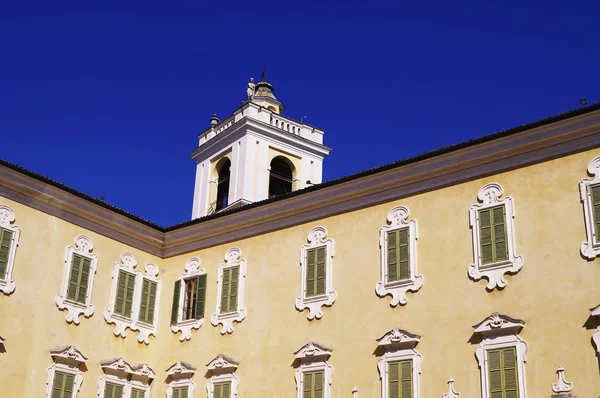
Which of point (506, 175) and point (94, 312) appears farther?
point (94, 312)

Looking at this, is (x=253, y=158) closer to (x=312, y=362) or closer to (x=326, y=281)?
(x=326, y=281)

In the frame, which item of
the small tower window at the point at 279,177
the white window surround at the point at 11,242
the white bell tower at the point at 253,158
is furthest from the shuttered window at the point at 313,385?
the small tower window at the point at 279,177

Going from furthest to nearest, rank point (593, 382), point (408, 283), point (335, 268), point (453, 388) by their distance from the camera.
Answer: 1. point (335, 268)
2. point (408, 283)
3. point (453, 388)
4. point (593, 382)

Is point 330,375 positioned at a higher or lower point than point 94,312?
lower

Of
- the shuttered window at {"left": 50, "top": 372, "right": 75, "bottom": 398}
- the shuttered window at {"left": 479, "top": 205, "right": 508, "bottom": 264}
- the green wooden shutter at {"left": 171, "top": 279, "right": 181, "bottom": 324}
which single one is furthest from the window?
the shuttered window at {"left": 479, "top": 205, "right": 508, "bottom": 264}

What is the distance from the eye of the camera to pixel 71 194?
87.0 ft

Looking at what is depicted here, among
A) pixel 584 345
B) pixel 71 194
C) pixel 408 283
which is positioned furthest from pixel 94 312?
pixel 584 345

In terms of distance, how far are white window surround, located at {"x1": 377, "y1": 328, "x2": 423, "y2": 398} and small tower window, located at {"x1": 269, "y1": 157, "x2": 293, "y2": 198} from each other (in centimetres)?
2062

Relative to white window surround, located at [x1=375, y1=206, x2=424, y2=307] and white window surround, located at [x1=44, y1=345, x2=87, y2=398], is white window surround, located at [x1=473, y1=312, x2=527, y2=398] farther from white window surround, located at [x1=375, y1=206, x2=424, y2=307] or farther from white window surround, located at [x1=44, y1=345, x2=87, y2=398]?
white window surround, located at [x1=44, y1=345, x2=87, y2=398]

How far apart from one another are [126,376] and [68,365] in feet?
7.20

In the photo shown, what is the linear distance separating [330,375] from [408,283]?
11.3 ft

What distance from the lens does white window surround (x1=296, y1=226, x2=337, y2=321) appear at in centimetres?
2447

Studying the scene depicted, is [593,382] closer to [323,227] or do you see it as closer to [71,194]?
[323,227]

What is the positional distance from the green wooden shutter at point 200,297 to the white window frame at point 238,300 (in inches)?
22.0
